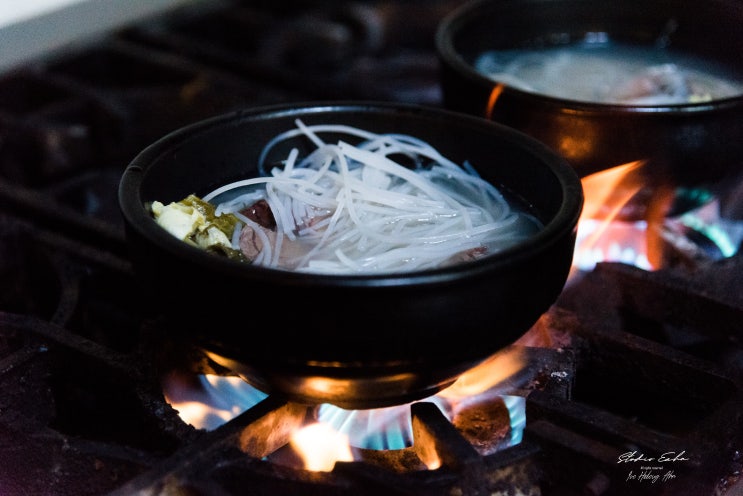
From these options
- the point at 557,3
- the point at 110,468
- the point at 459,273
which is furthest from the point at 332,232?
the point at 557,3

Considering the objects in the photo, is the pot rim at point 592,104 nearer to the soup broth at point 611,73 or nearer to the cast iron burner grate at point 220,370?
the soup broth at point 611,73

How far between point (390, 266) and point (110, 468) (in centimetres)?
52

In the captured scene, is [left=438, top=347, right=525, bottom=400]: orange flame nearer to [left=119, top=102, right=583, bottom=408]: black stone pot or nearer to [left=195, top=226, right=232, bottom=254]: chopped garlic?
[left=119, top=102, right=583, bottom=408]: black stone pot

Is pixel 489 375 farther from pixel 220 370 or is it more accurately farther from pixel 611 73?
pixel 611 73

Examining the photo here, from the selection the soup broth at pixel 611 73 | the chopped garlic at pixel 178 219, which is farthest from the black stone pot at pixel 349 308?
the soup broth at pixel 611 73

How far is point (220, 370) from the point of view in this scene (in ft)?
4.91

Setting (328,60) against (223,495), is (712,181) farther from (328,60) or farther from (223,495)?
(328,60)

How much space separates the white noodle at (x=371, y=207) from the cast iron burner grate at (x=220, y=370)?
0.23 meters

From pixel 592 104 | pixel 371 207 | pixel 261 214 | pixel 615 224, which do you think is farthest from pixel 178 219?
pixel 615 224

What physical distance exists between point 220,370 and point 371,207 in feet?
1.32

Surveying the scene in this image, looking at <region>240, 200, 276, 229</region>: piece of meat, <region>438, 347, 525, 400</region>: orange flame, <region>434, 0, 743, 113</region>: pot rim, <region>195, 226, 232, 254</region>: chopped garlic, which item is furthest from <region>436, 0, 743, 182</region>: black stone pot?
<region>195, 226, 232, 254</region>: chopped garlic

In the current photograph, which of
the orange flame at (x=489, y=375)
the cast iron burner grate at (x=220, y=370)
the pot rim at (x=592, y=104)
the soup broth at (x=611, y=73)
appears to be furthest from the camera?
the soup broth at (x=611, y=73)

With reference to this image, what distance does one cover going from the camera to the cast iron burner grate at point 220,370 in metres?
1.22

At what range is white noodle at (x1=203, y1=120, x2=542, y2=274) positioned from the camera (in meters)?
1.33
